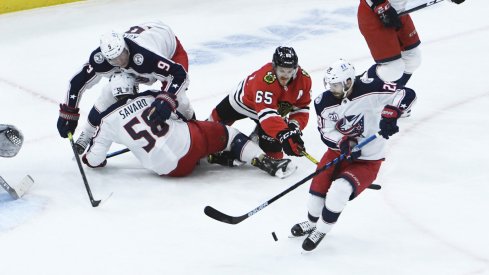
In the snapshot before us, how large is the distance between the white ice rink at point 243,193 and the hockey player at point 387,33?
1.13ft

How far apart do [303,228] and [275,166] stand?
2.19 ft

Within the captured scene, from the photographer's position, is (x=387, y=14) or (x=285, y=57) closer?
(x=285, y=57)

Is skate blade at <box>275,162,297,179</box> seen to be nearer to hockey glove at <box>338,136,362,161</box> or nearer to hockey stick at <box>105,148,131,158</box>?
hockey glove at <box>338,136,362,161</box>

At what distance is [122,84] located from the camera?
14.0 feet

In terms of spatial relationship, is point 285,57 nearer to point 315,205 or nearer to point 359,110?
point 359,110

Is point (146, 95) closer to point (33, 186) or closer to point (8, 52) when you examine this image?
point (33, 186)

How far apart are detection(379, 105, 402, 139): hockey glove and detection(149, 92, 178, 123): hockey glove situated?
1.10 m

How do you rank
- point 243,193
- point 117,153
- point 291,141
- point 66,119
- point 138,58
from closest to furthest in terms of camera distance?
point 243,193, point 291,141, point 138,58, point 66,119, point 117,153

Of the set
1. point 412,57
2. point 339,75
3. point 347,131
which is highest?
point 339,75

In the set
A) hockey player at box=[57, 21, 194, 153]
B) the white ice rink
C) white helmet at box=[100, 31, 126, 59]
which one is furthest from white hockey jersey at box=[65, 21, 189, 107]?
the white ice rink

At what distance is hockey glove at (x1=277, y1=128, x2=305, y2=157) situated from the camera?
4.11 metres

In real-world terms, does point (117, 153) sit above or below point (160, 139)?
below

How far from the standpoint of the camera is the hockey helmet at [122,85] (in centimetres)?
427

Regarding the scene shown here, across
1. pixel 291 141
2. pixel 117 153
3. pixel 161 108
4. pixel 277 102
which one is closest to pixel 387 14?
pixel 277 102
